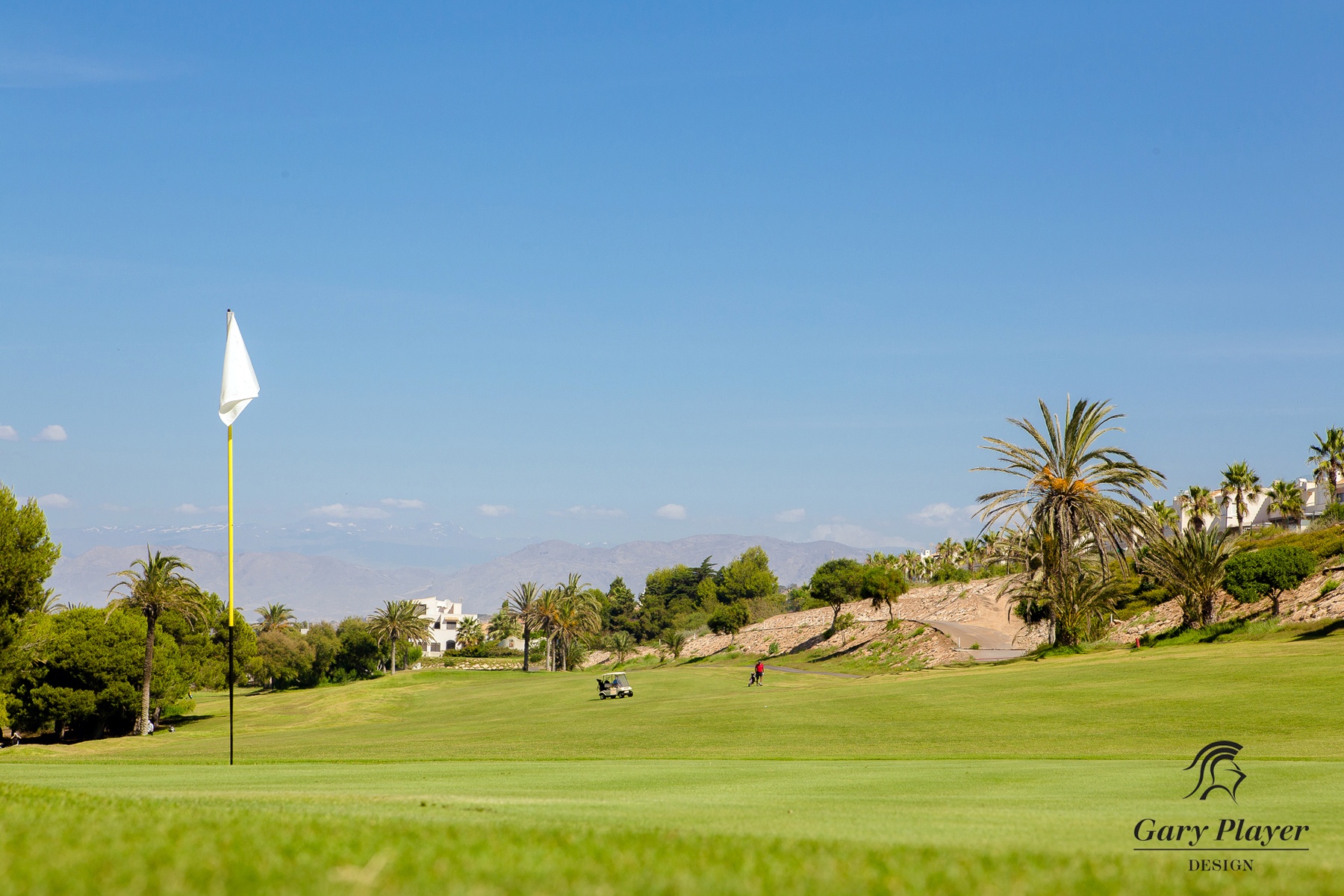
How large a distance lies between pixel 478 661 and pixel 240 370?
460 ft

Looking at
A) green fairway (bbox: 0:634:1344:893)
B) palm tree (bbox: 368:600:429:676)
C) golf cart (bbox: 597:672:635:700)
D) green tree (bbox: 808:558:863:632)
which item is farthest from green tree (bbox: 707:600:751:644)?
green fairway (bbox: 0:634:1344:893)

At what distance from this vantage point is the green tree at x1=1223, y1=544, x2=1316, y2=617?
5616 centimetres

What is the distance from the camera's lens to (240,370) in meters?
23.8

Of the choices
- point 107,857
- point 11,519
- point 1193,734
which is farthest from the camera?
point 11,519

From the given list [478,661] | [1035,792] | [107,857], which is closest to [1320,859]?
[1035,792]

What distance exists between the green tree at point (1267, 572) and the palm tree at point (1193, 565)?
1.79 m

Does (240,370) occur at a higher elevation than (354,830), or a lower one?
higher

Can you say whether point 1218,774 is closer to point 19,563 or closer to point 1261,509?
point 19,563

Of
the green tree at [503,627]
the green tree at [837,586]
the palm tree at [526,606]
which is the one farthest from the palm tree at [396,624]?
the green tree at [837,586]

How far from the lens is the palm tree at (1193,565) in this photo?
51875mm

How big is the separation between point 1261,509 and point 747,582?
82.4 meters

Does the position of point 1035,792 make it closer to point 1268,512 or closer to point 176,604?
point 176,604

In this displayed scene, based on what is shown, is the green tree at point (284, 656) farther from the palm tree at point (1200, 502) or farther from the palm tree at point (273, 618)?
the palm tree at point (1200, 502)

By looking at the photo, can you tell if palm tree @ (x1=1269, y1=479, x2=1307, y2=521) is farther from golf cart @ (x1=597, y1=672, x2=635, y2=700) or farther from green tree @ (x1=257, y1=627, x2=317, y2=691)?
green tree @ (x1=257, y1=627, x2=317, y2=691)
